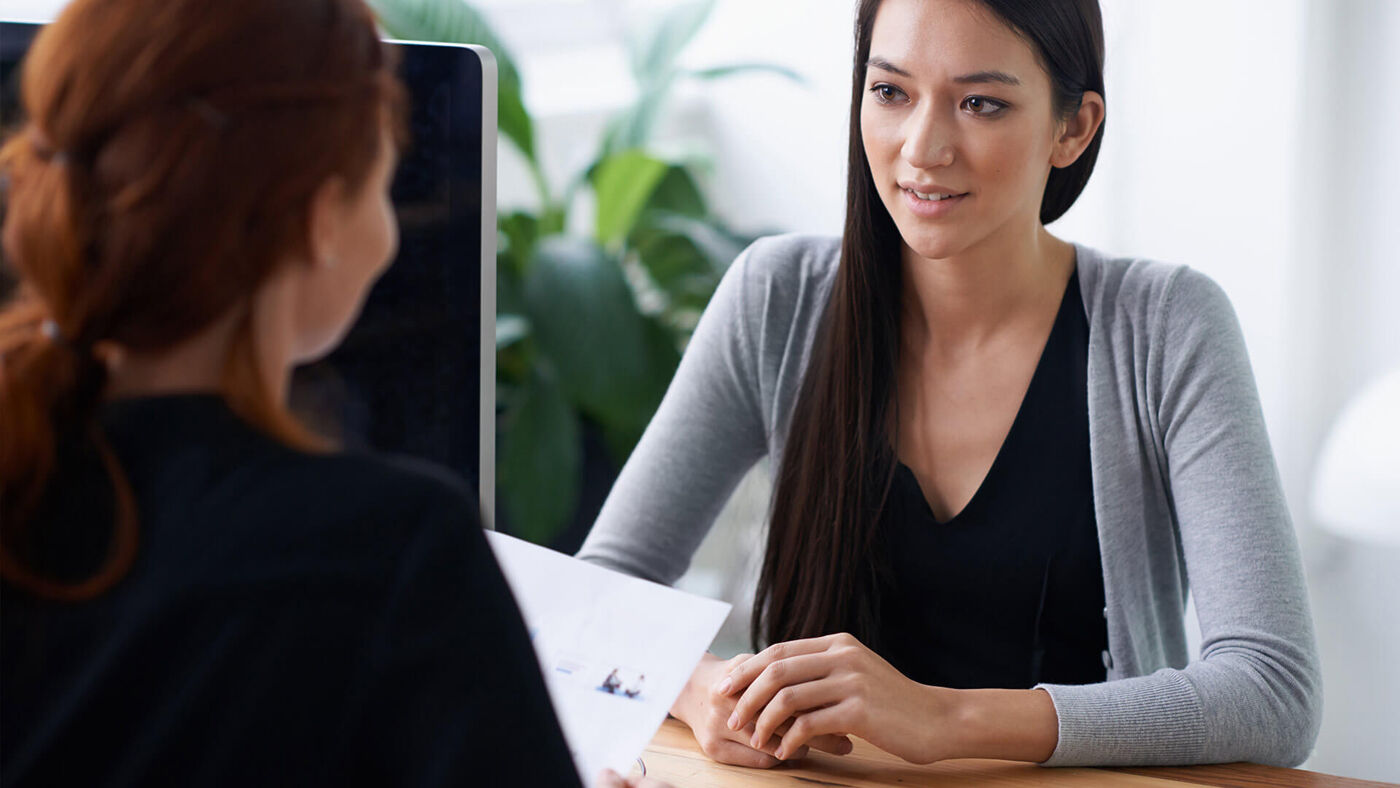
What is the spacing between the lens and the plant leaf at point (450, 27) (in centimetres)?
215

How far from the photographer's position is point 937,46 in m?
1.10

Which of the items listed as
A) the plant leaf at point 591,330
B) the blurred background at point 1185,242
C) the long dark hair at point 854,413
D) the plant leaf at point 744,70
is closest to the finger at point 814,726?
the long dark hair at point 854,413

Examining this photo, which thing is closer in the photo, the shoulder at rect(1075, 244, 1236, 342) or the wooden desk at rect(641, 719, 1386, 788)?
the wooden desk at rect(641, 719, 1386, 788)

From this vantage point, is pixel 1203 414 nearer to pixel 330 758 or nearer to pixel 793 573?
pixel 793 573

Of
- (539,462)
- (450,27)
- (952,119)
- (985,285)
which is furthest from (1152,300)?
(450,27)

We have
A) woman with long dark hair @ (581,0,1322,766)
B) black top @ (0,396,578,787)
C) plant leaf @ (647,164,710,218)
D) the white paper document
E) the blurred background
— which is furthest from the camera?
plant leaf @ (647,164,710,218)

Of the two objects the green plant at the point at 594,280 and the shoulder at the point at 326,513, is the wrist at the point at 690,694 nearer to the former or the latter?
the shoulder at the point at 326,513

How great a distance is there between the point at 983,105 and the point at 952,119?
1.2 inches

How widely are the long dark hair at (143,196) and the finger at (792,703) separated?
0.47 m

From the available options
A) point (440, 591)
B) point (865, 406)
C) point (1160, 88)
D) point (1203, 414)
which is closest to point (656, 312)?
point (1160, 88)

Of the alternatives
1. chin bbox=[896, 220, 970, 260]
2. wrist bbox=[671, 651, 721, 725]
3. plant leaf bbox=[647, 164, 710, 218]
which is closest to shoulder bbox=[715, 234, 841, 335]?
Answer: chin bbox=[896, 220, 970, 260]

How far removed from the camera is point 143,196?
1.54 ft

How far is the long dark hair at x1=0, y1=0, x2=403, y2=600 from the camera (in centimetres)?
47

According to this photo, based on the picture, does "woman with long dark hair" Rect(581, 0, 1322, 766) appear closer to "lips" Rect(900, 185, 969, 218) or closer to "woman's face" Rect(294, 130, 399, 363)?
"lips" Rect(900, 185, 969, 218)
